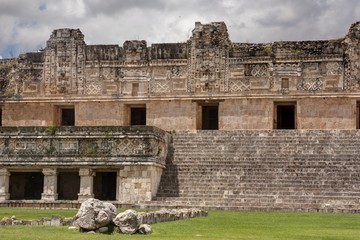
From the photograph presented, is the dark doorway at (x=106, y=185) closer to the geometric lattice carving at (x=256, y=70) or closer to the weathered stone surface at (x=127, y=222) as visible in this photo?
the geometric lattice carving at (x=256, y=70)

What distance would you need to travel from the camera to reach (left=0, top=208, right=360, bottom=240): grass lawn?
1073 centimetres

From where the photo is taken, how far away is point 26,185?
23.4m

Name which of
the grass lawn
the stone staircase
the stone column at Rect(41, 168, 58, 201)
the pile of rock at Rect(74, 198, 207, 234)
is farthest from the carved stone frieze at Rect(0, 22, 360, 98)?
the pile of rock at Rect(74, 198, 207, 234)

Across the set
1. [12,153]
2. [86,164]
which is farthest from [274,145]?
[12,153]

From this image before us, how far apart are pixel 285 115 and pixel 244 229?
1661cm

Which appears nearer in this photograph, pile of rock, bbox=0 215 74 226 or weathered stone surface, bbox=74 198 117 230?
weathered stone surface, bbox=74 198 117 230

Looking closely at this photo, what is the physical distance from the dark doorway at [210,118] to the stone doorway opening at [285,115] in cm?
233

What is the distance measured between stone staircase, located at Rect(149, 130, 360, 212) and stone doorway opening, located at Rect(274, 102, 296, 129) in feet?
10.4

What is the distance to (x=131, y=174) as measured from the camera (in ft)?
68.5

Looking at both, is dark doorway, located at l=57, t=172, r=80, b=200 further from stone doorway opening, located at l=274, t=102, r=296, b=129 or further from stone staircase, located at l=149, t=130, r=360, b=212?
stone doorway opening, located at l=274, t=102, r=296, b=129

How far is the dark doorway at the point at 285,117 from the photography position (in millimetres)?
28077

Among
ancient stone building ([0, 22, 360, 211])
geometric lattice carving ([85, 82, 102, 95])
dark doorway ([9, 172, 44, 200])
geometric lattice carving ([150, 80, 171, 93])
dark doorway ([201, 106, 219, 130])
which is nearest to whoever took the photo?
ancient stone building ([0, 22, 360, 211])

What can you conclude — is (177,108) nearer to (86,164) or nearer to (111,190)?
(111,190)

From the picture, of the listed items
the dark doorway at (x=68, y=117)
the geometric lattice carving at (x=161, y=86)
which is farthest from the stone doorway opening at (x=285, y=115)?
the dark doorway at (x=68, y=117)
